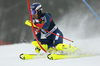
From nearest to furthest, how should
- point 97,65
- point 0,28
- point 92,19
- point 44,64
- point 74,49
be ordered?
1. point 97,65
2. point 44,64
3. point 74,49
4. point 0,28
5. point 92,19

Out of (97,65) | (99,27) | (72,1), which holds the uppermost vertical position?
(72,1)

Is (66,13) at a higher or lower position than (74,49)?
higher

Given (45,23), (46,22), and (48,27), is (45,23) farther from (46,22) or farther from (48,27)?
(48,27)

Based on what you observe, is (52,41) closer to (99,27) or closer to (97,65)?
(97,65)

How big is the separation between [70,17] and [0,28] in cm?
204

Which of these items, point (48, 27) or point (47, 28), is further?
point (48, 27)

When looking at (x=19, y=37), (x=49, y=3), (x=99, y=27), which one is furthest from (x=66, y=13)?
(x=19, y=37)

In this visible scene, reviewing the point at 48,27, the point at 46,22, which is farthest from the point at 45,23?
the point at 48,27

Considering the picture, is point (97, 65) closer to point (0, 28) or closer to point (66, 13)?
point (0, 28)

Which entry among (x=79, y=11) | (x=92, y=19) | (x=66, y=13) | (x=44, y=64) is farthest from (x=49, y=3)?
(x=44, y=64)

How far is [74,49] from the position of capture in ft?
9.92

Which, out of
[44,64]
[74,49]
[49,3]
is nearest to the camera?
[44,64]

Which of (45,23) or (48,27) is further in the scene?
(48,27)

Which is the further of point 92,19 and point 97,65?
point 92,19
